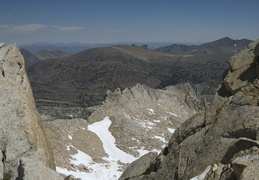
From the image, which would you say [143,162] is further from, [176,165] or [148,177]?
[176,165]

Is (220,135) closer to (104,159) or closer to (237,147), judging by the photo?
(237,147)

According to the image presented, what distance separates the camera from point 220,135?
68.6ft

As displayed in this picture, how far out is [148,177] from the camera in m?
24.8

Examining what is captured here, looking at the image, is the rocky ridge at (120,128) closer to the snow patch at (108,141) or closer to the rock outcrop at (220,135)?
the snow patch at (108,141)

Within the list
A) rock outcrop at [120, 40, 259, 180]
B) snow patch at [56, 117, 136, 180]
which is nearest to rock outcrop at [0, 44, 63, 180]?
rock outcrop at [120, 40, 259, 180]

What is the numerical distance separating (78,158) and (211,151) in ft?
107

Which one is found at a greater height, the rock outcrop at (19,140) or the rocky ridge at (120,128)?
the rock outcrop at (19,140)

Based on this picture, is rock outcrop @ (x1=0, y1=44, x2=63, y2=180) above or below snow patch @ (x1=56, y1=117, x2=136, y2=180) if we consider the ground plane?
above

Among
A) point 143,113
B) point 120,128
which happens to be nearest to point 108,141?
point 120,128

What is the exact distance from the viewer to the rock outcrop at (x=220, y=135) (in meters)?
18.5

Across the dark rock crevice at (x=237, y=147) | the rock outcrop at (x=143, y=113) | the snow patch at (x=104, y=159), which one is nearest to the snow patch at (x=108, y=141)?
the snow patch at (x=104, y=159)

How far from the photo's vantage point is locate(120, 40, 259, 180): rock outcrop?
18516 mm

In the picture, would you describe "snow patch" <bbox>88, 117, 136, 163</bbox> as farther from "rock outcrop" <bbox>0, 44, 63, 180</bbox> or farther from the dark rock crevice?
the dark rock crevice

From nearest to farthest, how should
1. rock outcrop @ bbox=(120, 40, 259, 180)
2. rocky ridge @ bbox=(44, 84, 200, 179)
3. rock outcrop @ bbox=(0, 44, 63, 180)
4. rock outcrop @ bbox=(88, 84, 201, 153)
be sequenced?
rock outcrop @ bbox=(0, 44, 63, 180)
rock outcrop @ bbox=(120, 40, 259, 180)
rocky ridge @ bbox=(44, 84, 200, 179)
rock outcrop @ bbox=(88, 84, 201, 153)
